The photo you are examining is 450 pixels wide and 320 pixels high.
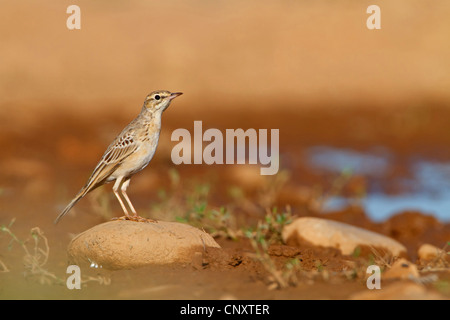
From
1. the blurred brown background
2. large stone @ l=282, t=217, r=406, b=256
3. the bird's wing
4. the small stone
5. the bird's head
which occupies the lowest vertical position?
the small stone

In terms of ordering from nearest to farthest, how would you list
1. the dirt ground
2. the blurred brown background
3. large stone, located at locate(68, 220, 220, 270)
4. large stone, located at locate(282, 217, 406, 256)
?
the dirt ground, large stone, located at locate(68, 220, 220, 270), large stone, located at locate(282, 217, 406, 256), the blurred brown background

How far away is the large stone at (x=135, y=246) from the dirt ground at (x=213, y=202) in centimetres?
14

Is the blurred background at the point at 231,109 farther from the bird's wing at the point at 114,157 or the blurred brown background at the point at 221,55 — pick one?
the bird's wing at the point at 114,157

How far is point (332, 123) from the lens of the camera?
57.6 feet

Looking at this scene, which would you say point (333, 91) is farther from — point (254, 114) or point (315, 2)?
point (315, 2)

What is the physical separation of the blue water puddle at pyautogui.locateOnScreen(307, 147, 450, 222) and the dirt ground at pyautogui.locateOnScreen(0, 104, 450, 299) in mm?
278

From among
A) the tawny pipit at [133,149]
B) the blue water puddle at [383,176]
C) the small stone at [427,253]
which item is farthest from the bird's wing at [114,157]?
the blue water puddle at [383,176]

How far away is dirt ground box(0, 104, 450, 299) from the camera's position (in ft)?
20.8

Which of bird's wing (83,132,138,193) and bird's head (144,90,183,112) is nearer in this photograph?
bird's wing (83,132,138,193)

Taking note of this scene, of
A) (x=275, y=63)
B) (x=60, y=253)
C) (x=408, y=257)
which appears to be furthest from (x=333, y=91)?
(x=60, y=253)

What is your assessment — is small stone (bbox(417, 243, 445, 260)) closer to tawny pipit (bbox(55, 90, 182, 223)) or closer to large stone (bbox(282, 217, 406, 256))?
large stone (bbox(282, 217, 406, 256))

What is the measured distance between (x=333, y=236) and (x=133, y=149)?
243 centimetres

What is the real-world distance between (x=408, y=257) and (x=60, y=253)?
3822 mm

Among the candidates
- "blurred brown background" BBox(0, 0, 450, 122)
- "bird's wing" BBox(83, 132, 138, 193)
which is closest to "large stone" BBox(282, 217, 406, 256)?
"bird's wing" BBox(83, 132, 138, 193)
